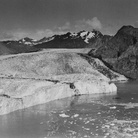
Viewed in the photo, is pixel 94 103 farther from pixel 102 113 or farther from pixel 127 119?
pixel 127 119

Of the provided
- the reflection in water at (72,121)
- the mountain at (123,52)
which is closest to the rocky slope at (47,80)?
the reflection in water at (72,121)

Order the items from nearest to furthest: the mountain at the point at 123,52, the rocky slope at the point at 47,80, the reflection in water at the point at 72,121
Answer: the reflection in water at the point at 72,121
the rocky slope at the point at 47,80
the mountain at the point at 123,52

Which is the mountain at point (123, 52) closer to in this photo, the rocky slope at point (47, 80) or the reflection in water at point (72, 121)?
the rocky slope at point (47, 80)

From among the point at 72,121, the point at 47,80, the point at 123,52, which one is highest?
the point at 123,52

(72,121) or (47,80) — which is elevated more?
(47,80)

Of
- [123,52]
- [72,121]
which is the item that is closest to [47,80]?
[72,121]

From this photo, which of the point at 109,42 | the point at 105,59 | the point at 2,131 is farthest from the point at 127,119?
the point at 109,42

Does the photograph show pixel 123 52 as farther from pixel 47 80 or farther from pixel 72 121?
pixel 72 121
